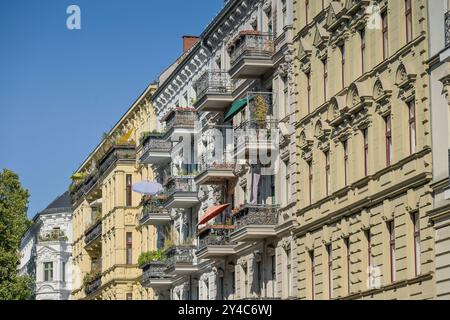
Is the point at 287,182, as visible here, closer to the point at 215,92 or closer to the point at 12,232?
the point at 215,92

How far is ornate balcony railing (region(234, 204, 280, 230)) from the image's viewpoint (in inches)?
1816

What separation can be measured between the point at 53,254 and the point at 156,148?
4418 cm

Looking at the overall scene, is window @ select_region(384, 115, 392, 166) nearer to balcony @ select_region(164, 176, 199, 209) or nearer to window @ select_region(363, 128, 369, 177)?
window @ select_region(363, 128, 369, 177)

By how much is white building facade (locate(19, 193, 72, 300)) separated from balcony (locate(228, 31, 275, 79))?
58530mm

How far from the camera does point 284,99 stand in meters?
46.2

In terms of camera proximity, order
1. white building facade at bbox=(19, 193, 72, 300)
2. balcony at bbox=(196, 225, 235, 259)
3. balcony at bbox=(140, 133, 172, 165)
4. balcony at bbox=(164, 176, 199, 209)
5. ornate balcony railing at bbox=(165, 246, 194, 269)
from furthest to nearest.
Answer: white building facade at bbox=(19, 193, 72, 300) < balcony at bbox=(140, 133, 172, 165) < balcony at bbox=(164, 176, 199, 209) < ornate balcony railing at bbox=(165, 246, 194, 269) < balcony at bbox=(196, 225, 235, 259)

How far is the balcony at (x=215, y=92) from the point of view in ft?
174

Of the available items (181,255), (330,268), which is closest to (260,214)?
(330,268)

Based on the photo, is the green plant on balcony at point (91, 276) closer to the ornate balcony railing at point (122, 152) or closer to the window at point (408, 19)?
the ornate balcony railing at point (122, 152)

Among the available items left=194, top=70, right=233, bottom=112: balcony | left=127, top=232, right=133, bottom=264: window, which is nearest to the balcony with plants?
left=127, top=232, right=133, bottom=264: window

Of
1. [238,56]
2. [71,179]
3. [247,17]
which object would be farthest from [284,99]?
[71,179]

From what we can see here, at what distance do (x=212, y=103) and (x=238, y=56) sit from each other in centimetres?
598

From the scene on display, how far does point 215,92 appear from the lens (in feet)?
175
